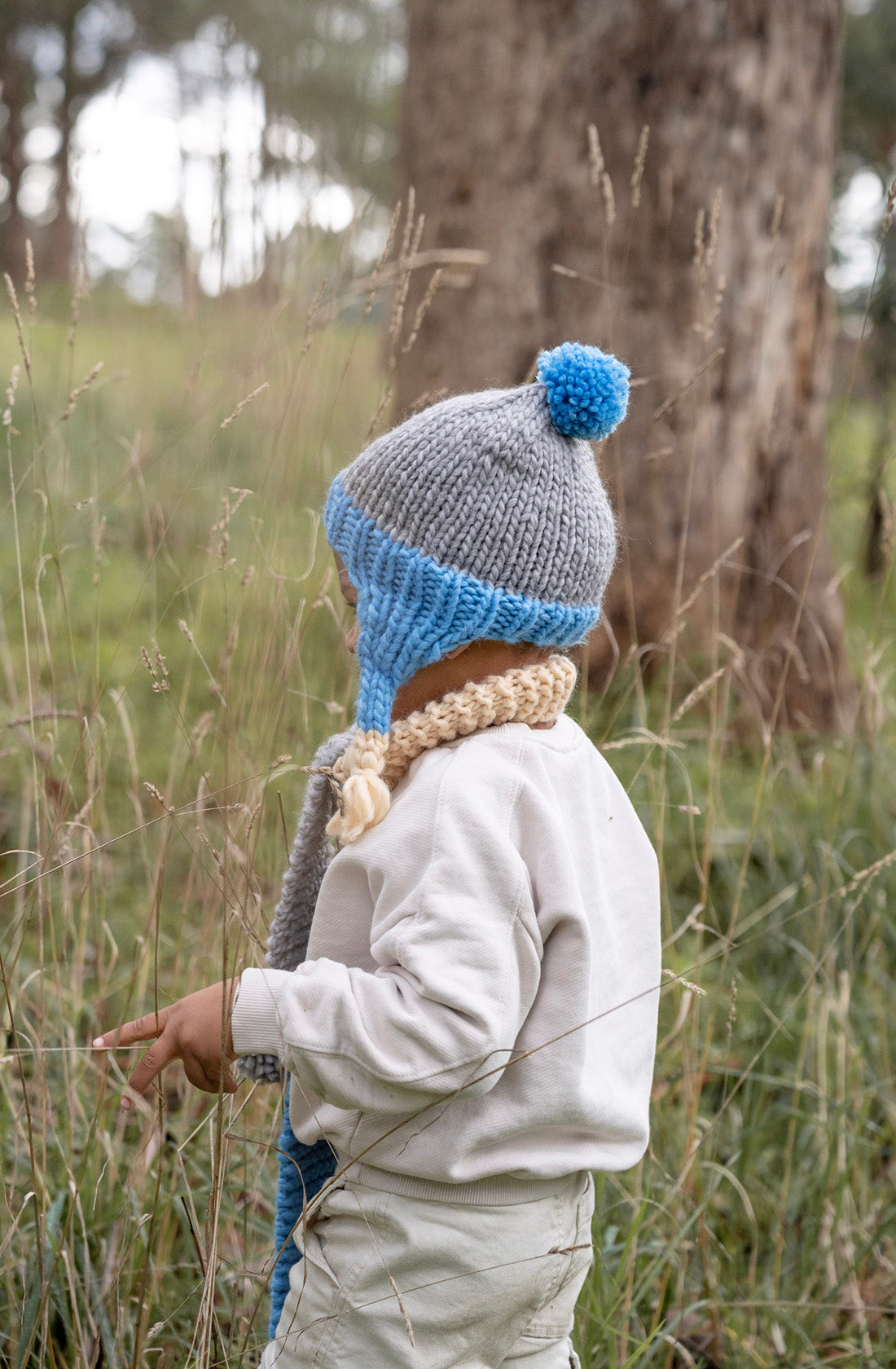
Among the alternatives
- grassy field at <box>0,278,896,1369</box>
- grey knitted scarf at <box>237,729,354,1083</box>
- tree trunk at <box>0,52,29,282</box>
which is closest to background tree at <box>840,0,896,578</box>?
grassy field at <box>0,278,896,1369</box>

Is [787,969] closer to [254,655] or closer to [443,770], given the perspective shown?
[254,655]

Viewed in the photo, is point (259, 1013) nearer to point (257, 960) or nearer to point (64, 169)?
point (257, 960)

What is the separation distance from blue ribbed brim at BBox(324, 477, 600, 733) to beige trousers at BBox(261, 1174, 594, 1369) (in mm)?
496

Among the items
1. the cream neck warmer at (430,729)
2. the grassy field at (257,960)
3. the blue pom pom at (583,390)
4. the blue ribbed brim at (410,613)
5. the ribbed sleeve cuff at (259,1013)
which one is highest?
the blue pom pom at (583,390)

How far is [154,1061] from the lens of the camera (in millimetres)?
1161

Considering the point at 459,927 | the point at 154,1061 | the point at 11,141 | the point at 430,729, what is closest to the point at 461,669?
the point at 430,729

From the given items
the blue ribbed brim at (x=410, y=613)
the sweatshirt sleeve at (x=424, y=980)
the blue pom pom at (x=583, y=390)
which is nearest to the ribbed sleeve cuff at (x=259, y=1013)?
the sweatshirt sleeve at (x=424, y=980)

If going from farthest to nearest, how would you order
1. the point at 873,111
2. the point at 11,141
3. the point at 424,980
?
1. the point at 11,141
2. the point at 873,111
3. the point at 424,980

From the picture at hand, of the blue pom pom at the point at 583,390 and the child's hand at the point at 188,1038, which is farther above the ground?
the blue pom pom at the point at 583,390

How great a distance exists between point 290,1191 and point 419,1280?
242 millimetres

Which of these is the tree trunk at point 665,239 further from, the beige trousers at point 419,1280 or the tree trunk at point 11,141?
the tree trunk at point 11,141

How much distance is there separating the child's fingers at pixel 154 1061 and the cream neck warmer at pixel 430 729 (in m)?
0.26

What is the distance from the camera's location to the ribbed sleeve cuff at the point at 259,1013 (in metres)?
1.11

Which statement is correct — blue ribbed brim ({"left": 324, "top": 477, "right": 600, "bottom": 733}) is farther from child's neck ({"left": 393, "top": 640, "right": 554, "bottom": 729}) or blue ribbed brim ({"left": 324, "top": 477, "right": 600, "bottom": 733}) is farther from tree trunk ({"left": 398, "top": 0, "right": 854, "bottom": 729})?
tree trunk ({"left": 398, "top": 0, "right": 854, "bottom": 729})
